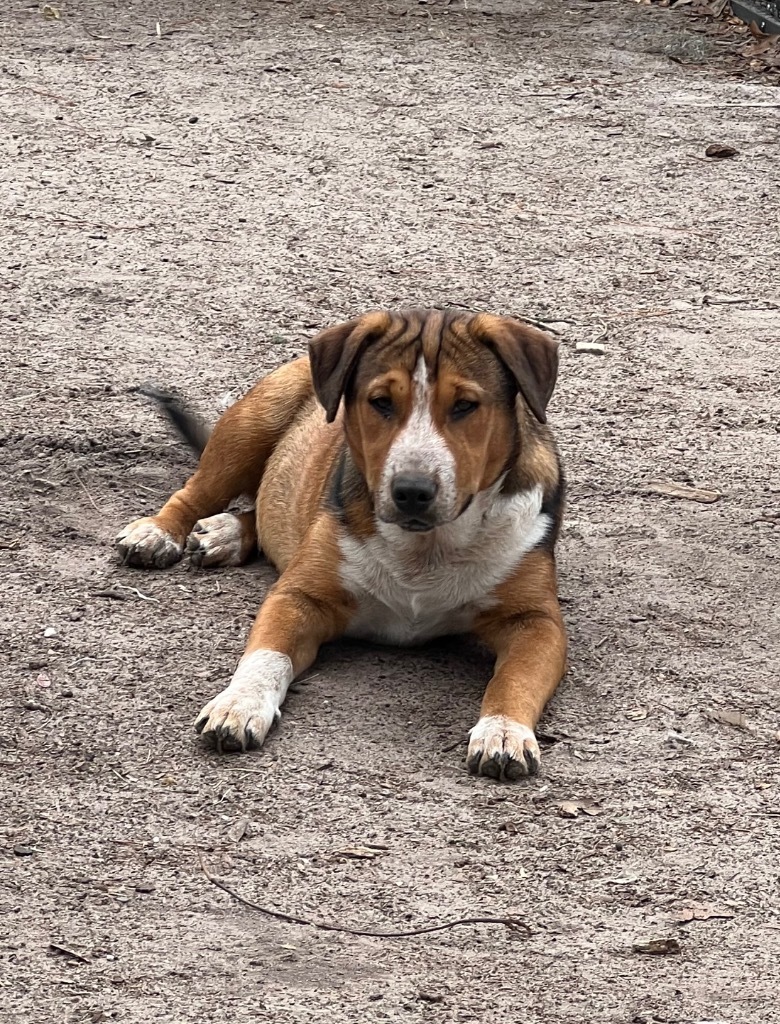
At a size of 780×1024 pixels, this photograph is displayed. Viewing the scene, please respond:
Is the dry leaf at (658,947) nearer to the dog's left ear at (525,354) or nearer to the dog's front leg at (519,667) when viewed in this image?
the dog's front leg at (519,667)

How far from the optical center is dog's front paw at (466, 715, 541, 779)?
4.74m

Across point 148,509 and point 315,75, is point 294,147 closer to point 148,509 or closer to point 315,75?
point 315,75

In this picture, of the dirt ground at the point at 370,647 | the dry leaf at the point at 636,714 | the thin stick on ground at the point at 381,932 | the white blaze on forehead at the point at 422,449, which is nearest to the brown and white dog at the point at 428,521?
the white blaze on forehead at the point at 422,449

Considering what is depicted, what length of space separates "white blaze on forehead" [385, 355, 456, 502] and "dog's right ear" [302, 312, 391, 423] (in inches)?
10.6

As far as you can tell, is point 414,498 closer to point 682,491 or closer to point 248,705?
point 248,705

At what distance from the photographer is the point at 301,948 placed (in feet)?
13.1

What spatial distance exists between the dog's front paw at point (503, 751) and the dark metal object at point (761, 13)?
882 centimetres

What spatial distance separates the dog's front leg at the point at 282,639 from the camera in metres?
4.90

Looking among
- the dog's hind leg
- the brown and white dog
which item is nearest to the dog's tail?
the dog's hind leg

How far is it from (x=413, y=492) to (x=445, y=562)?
54cm

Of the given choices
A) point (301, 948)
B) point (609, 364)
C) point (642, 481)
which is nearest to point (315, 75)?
point (609, 364)

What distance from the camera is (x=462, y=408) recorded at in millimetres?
5035

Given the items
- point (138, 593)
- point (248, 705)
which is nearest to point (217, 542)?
point (138, 593)

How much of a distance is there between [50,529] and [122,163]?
14.3 ft
